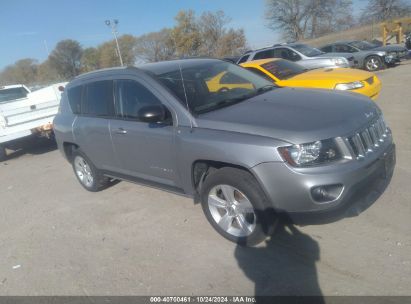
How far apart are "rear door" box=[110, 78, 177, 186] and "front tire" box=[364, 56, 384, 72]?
14.0m

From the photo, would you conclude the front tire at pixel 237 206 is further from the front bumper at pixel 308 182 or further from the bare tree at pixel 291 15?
the bare tree at pixel 291 15

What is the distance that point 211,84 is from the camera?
14.9 feet

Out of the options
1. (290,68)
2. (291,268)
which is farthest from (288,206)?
(290,68)

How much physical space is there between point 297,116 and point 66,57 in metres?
63.5

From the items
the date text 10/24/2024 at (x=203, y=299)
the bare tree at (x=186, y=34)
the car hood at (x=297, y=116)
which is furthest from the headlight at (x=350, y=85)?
the bare tree at (x=186, y=34)

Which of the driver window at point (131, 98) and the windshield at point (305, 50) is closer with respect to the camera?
the driver window at point (131, 98)

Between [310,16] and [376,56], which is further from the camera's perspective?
[310,16]

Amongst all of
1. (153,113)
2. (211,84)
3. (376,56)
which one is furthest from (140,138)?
(376,56)

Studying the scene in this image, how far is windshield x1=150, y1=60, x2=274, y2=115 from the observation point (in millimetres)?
4090

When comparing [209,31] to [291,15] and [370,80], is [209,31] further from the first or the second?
[370,80]

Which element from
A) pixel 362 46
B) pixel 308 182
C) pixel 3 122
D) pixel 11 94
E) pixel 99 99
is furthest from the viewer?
pixel 362 46

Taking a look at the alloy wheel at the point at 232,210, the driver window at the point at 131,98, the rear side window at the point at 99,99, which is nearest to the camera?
the alloy wheel at the point at 232,210

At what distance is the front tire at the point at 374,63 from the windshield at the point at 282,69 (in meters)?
8.83

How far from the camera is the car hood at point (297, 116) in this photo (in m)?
3.27
